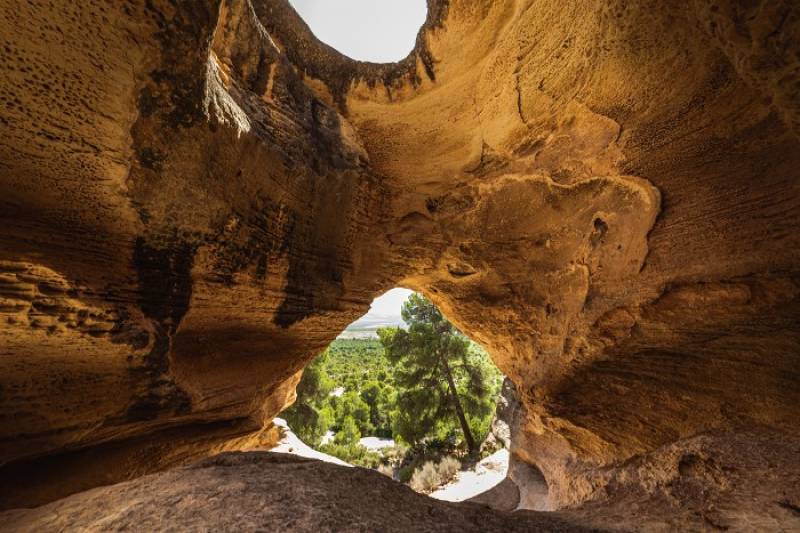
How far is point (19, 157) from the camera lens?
6.26 ft

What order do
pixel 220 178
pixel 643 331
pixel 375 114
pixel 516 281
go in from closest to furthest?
pixel 220 178
pixel 643 331
pixel 375 114
pixel 516 281

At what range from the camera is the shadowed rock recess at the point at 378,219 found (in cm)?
192

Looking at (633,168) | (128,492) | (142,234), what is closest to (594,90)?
(633,168)

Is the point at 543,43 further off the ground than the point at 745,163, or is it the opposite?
the point at 543,43

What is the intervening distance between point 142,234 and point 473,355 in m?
13.5

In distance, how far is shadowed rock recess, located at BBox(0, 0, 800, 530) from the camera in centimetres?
192

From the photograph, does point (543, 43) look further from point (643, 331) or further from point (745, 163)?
point (643, 331)

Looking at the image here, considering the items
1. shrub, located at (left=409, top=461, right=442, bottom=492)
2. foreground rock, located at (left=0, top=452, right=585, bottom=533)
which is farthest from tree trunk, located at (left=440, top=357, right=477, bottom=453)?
foreground rock, located at (left=0, top=452, right=585, bottom=533)

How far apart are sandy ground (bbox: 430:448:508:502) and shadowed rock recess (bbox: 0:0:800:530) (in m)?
5.15

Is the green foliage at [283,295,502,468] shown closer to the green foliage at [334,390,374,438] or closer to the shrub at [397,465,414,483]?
the shrub at [397,465,414,483]

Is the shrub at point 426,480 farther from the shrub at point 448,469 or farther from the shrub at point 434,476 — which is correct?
the shrub at point 448,469

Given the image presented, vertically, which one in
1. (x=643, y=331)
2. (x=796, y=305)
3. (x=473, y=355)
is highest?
(x=796, y=305)

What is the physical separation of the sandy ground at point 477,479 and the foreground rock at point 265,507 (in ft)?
26.9

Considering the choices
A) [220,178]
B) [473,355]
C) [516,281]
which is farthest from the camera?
[473,355]
